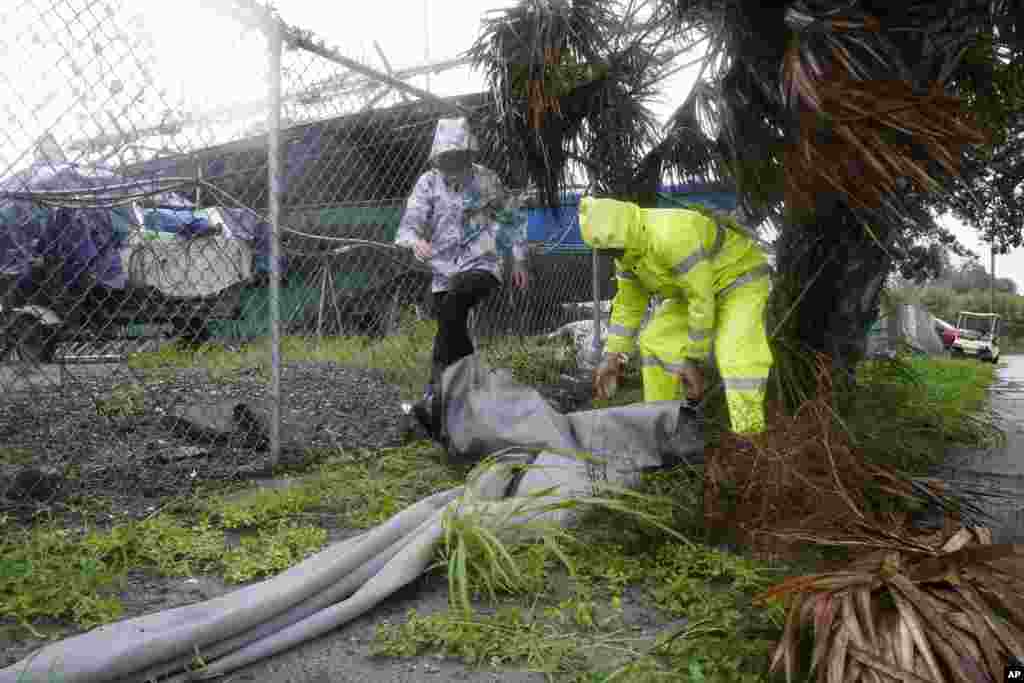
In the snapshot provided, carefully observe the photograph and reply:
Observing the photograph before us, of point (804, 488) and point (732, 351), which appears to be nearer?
point (804, 488)

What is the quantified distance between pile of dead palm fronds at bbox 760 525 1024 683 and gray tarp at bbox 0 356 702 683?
3.63 ft

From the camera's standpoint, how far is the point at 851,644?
4.69 ft

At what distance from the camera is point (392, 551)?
2316mm

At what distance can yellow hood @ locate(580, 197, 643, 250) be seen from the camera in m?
3.48

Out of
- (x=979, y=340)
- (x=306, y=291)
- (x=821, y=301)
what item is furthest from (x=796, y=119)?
(x=979, y=340)

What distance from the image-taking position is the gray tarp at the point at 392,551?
171 cm

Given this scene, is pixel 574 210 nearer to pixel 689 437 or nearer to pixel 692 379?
pixel 692 379

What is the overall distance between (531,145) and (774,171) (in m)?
1.86

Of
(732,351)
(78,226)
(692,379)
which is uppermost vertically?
(78,226)

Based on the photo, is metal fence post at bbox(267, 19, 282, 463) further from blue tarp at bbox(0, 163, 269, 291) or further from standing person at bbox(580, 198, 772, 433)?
standing person at bbox(580, 198, 772, 433)

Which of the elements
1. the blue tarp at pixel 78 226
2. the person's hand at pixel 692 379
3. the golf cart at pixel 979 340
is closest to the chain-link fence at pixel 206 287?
the blue tarp at pixel 78 226

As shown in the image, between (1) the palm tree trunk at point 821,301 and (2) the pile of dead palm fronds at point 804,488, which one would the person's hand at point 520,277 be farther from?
(2) the pile of dead palm fronds at point 804,488

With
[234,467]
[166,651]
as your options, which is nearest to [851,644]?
[166,651]

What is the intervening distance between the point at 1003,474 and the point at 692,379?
1.58 meters
